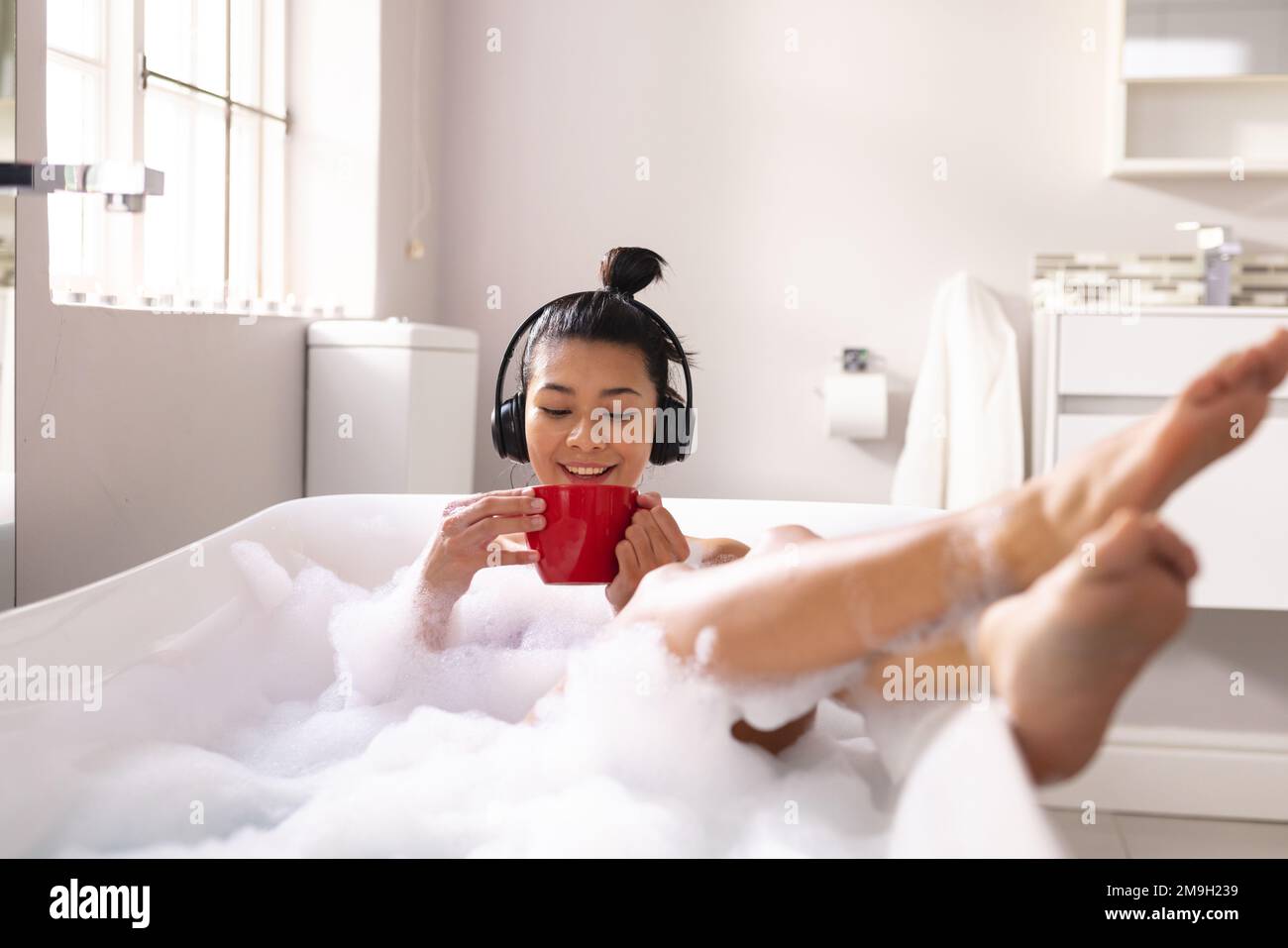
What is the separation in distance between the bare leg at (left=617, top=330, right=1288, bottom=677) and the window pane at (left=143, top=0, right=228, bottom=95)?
6.44 ft

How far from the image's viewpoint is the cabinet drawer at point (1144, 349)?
2369 mm

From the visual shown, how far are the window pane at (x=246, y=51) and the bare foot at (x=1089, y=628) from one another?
2.53 meters

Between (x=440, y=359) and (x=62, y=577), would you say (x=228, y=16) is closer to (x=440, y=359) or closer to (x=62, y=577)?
(x=440, y=359)

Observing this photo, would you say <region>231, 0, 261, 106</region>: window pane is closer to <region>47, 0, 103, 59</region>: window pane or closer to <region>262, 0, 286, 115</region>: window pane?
<region>262, 0, 286, 115</region>: window pane

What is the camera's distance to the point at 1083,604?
2.10 ft

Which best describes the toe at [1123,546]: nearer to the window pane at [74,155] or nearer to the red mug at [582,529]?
the red mug at [582,529]

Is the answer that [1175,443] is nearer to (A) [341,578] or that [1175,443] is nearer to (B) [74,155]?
(A) [341,578]

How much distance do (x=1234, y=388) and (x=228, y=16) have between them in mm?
2554

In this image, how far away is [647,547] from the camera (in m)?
1.21

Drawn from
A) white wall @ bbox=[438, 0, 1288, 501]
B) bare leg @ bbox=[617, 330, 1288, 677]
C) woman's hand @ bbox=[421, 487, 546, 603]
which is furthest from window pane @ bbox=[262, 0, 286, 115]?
bare leg @ bbox=[617, 330, 1288, 677]

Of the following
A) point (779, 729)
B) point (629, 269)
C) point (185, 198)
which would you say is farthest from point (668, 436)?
point (185, 198)

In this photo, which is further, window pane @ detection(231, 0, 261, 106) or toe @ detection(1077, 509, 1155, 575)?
window pane @ detection(231, 0, 261, 106)

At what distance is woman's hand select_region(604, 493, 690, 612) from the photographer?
1.21 meters
